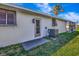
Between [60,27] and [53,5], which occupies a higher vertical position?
[53,5]

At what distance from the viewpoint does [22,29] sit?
13.6ft

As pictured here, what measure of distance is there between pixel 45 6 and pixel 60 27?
0.71 metres

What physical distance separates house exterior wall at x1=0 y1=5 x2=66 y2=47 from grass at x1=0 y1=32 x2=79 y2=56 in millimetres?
137

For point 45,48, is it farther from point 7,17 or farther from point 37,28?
point 7,17

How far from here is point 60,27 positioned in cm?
430

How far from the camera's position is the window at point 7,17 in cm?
394

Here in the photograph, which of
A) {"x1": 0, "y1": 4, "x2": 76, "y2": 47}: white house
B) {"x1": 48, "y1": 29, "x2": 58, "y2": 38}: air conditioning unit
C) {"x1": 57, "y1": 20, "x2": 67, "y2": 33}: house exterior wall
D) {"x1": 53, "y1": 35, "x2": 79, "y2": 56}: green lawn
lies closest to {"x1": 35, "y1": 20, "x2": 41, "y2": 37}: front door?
{"x1": 0, "y1": 4, "x2": 76, "y2": 47}: white house

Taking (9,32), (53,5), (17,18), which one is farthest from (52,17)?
(9,32)

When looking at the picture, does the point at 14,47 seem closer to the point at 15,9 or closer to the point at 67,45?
the point at 15,9

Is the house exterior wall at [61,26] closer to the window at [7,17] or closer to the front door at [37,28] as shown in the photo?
the front door at [37,28]

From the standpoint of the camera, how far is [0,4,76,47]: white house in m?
3.96

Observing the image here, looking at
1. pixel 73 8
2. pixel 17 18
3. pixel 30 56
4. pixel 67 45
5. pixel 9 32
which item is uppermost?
pixel 73 8

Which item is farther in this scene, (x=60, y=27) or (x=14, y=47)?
(x=60, y=27)

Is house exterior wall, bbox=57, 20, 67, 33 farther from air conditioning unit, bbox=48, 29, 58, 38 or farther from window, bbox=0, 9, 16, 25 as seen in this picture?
window, bbox=0, 9, 16, 25
